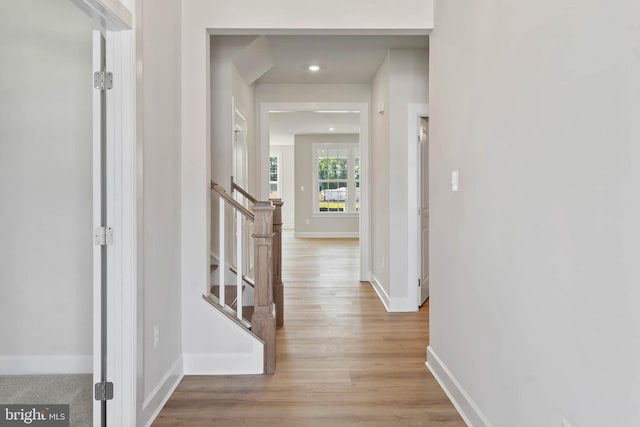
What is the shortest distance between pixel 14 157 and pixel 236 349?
1946 mm

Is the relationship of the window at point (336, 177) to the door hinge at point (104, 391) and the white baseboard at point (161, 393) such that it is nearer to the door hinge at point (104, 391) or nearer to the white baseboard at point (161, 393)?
the white baseboard at point (161, 393)

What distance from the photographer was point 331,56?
4633 mm

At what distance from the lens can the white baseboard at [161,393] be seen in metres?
2.19

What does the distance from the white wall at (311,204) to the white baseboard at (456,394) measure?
28.2 ft

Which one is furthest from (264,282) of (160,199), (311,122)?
(311,122)

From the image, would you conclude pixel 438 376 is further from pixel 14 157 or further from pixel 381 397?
pixel 14 157

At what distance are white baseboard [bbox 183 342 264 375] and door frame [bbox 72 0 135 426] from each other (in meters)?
0.86

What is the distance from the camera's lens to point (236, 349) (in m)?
2.88

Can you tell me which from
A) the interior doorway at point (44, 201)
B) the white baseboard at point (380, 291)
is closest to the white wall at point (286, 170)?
the white baseboard at point (380, 291)

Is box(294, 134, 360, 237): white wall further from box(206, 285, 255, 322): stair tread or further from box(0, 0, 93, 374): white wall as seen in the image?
box(0, 0, 93, 374): white wall

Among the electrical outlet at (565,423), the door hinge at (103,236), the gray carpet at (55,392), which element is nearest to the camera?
the electrical outlet at (565,423)

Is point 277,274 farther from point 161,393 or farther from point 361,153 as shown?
point 361,153

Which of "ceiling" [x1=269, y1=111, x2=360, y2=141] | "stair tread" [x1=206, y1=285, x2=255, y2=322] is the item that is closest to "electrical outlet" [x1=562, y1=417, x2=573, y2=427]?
"stair tread" [x1=206, y1=285, x2=255, y2=322]

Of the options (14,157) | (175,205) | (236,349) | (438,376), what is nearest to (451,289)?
(438,376)
